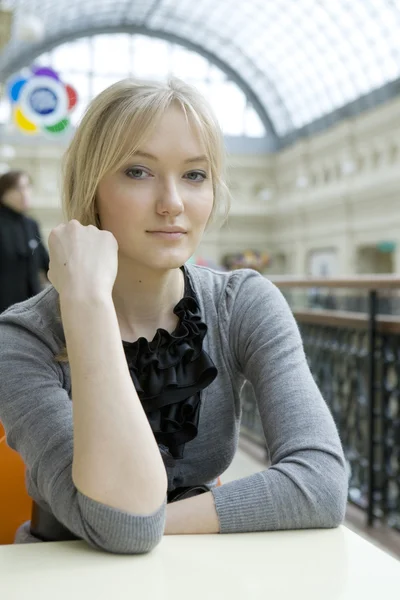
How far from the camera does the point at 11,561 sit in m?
1.00

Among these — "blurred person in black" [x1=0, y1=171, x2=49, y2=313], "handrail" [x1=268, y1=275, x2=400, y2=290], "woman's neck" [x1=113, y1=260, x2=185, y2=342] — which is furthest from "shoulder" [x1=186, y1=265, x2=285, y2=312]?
"blurred person in black" [x1=0, y1=171, x2=49, y2=313]

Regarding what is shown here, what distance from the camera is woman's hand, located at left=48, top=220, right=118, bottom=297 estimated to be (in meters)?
1.29

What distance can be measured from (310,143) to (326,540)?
33169 millimetres

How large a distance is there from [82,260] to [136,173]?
8.9 inches

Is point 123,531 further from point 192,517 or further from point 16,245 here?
point 16,245

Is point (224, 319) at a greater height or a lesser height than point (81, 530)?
greater

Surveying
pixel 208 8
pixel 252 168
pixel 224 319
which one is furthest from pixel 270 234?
pixel 224 319

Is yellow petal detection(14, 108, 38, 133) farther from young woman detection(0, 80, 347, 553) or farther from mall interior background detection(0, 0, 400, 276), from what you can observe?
mall interior background detection(0, 0, 400, 276)

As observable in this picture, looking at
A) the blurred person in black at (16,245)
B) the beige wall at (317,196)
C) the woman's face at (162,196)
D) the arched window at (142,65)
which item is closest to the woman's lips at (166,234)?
the woman's face at (162,196)

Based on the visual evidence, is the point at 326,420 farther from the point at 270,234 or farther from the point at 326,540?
the point at 270,234

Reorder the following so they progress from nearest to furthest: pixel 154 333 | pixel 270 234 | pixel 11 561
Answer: pixel 11 561, pixel 154 333, pixel 270 234

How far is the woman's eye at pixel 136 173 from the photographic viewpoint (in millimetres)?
1430

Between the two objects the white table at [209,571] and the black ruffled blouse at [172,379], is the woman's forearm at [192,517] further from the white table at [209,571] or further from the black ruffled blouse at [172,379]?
the black ruffled blouse at [172,379]

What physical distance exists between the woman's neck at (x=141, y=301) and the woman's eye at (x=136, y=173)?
0.21 metres
